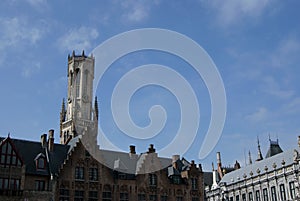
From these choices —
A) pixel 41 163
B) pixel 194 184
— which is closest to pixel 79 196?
pixel 41 163

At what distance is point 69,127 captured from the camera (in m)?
106

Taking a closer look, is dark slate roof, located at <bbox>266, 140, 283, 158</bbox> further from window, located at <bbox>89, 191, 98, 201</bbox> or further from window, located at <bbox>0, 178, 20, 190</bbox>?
window, located at <bbox>0, 178, 20, 190</bbox>

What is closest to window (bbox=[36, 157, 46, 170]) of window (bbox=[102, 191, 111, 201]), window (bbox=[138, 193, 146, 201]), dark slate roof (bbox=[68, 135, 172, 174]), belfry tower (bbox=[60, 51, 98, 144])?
dark slate roof (bbox=[68, 135, 172, 174])

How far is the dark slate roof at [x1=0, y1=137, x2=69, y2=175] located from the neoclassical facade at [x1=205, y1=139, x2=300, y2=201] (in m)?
32.1

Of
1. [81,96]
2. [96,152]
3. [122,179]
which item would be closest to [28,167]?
[96,152]

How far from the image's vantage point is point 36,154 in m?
54.5

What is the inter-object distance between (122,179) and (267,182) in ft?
79.6

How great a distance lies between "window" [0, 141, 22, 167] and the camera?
48969mm

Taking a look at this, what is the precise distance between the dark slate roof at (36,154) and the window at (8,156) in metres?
1.99

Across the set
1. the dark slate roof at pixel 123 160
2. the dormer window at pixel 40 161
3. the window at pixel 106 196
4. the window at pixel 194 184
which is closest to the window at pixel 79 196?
the window at pixel 106 196

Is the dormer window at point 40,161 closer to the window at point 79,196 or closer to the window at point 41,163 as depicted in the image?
the window at point 41,163

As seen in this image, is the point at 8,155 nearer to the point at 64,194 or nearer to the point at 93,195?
the point at 64,194

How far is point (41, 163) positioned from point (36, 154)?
2.35m

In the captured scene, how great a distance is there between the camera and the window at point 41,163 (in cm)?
5231
